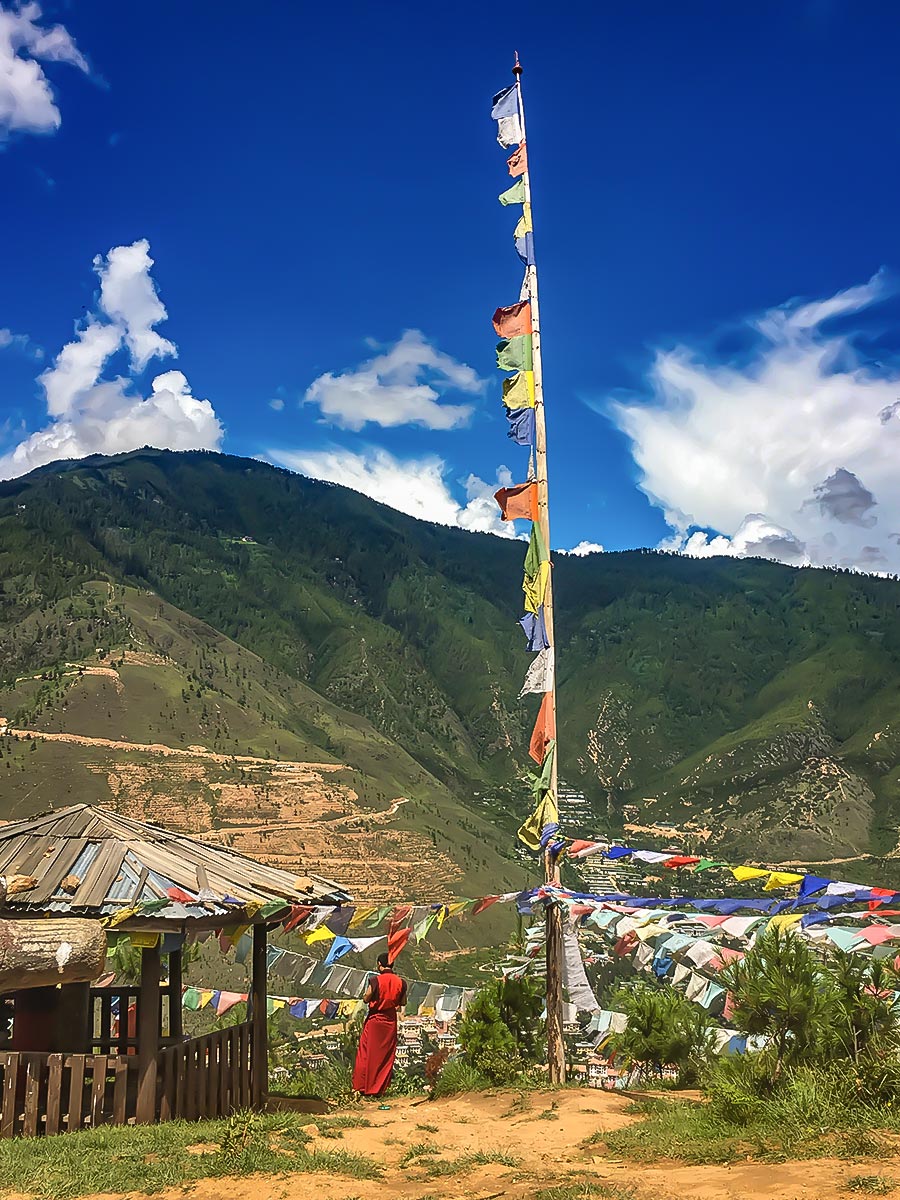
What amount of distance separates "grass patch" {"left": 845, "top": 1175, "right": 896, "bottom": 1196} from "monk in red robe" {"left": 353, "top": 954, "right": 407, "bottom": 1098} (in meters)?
6.06

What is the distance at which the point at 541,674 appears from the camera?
12641 mm

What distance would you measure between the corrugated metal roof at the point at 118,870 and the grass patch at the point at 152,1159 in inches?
69.0

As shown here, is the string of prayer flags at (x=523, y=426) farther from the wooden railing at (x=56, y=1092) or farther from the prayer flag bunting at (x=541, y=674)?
the wooden railing at (x=56, y=1092)

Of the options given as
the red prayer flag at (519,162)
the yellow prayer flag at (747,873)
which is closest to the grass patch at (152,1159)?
the yellow prayer flag at (747,873)

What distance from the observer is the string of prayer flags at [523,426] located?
12.9 metres

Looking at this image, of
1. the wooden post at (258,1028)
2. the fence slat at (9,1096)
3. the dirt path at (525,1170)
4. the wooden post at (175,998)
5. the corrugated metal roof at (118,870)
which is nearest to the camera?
the dirt path at (525,1170)

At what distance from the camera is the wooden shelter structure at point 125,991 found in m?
8.27

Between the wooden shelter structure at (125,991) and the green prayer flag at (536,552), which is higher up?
the green prayer flag at (536,552)

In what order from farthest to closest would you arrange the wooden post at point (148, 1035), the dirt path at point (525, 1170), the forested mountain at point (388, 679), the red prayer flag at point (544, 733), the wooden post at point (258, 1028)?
the forested mountain at point (388, 679), the red prayer flag at point (544, 733), the wooden post at point (258, 1028), the wooden post at point (148, 1035), the dirt path at point (525, 1170)

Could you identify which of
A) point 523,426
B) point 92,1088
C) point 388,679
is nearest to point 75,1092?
point 92,1088

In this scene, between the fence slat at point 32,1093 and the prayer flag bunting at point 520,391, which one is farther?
the prayer flag bunting at point 520,391

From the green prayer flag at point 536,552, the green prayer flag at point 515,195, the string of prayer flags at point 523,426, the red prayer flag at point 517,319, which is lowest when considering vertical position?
the green prayer flag at point 536,552

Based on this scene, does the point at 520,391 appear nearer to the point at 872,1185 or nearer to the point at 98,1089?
the point at 98,1089

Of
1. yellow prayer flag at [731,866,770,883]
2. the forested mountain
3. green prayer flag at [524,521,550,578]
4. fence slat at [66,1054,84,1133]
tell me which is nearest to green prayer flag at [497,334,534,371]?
green prayer flag at [524,521,550,578]
